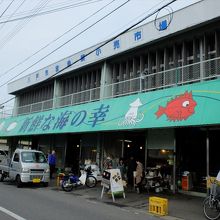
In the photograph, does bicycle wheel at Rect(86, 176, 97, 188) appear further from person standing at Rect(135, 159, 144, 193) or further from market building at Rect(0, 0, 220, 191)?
person standing at Rect(135, 159, 144, 193)

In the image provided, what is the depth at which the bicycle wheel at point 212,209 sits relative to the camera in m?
11.2

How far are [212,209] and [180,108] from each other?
172 inches

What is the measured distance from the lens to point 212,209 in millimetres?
11367

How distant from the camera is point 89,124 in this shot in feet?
65.3

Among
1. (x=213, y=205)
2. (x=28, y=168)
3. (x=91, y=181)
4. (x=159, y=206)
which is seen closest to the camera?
(x=213, y=205)

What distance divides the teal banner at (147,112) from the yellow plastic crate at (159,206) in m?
3.11

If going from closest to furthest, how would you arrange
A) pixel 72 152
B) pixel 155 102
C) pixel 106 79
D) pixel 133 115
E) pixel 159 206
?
pixel 159 206, pixel 155 102, pixel 133 115, pixel 106 79, pixel 72 152

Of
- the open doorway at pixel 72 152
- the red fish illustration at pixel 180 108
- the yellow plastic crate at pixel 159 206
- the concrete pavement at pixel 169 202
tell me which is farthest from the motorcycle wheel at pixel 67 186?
the open doorway at pixel 72 152

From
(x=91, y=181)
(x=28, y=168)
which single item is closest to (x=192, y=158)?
(x=91, y=181)

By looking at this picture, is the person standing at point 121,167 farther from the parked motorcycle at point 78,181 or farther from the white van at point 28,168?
the white van at point 28,168

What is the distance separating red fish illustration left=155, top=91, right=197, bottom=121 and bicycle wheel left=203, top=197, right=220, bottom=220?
3595 millimetres

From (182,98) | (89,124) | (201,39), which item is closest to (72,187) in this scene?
(89,124)

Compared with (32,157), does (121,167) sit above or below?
below

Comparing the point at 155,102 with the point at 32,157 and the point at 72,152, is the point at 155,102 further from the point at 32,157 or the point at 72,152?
the point at 72,152
